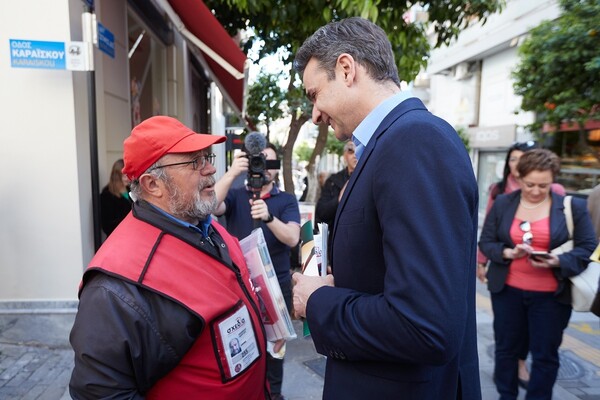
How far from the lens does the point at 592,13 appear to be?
788 cm

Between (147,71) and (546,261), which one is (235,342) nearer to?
(546,261)

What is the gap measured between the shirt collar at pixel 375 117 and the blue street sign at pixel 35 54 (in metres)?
3.20

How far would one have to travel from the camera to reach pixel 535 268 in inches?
109

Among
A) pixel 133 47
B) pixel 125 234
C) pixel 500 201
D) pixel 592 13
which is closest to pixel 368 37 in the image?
pixel 125 234

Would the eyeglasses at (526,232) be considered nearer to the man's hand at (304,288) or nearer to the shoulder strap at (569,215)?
the shoulder strap at (569,215)

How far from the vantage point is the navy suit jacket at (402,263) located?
933 millimetres

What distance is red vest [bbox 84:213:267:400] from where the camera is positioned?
4.38 ft

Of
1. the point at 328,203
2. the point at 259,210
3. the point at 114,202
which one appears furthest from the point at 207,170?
the point at 114,202

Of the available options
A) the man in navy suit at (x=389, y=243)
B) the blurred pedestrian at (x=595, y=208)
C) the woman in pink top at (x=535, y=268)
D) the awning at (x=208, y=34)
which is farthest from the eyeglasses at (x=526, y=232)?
the awning at (x=208, y=34)

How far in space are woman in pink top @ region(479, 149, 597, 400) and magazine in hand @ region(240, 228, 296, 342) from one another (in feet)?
5.89

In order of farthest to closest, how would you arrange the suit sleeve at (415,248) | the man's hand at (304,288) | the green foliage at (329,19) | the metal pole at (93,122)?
the green foliage at (329,19) → the metal pole at (93,122) → the man's hand at (304,288) → the suit sleeve at (415,248)

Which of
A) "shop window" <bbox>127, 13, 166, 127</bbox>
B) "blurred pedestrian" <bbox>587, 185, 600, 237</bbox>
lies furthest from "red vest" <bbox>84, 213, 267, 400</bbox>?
"shop window" <bbox>127, 13, 166, 127</bbox>

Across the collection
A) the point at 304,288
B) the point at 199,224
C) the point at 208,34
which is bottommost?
the point at 304,288

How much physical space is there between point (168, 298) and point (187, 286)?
8 centimetres
